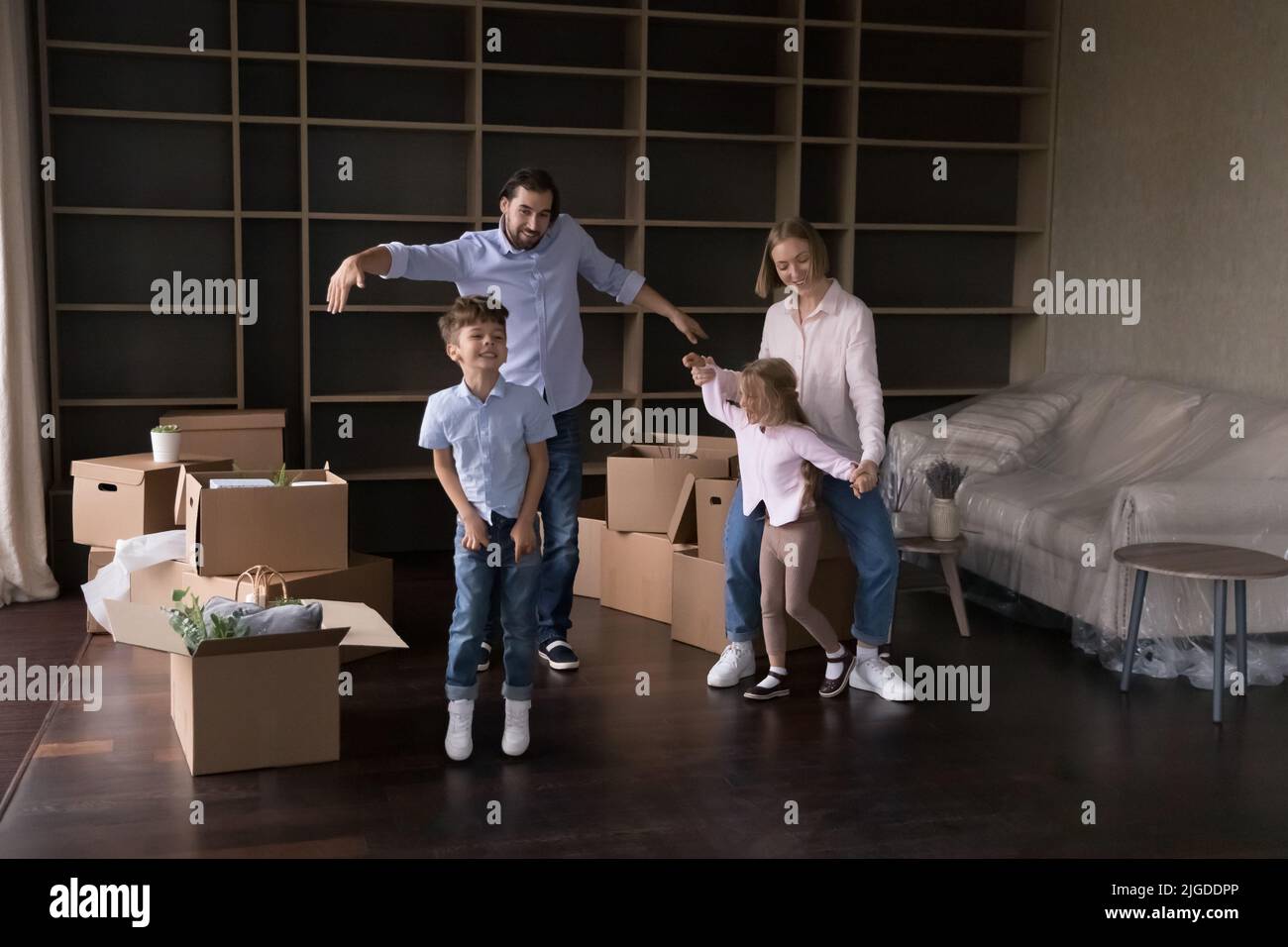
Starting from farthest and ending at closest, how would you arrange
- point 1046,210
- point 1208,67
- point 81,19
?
1. point 1046,210
2. point 81,19
3. point 1208,67

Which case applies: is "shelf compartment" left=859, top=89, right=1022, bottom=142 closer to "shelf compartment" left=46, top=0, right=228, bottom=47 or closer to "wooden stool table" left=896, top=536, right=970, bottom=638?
"wooden stool table" left=896, top=536, right=970, bottom=638

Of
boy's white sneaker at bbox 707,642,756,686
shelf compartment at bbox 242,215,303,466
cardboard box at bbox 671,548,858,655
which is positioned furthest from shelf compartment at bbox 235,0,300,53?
boy's white sneaker at bbox 707,642,756,686

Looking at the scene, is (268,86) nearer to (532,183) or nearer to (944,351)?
(532,183)

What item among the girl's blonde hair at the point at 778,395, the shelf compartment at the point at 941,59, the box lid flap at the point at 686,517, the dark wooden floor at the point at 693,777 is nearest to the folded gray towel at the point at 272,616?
the dark wooden floor at the point at 693,777

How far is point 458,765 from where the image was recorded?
3027 mm

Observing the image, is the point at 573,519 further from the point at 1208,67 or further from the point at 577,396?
the point at 1208,67

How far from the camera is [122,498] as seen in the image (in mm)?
4230

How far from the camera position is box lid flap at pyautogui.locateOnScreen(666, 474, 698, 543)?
4.10 metres

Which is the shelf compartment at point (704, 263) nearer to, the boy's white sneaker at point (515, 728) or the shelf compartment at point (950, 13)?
the shelf compartment at point (950, 13)

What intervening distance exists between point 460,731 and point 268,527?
3.19 ft
